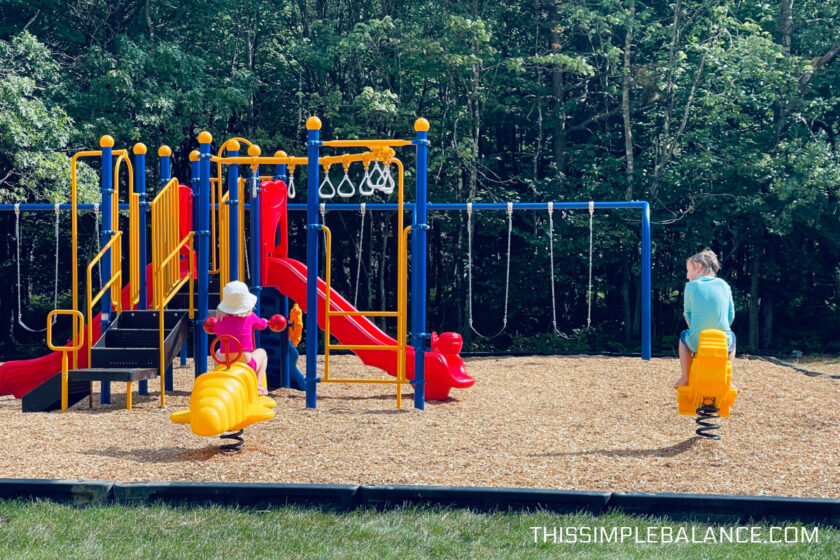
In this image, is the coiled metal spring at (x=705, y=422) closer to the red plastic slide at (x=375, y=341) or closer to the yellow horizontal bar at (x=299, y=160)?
the red plastic slide at (x=375, y=341)

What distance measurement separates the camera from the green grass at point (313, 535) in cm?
469

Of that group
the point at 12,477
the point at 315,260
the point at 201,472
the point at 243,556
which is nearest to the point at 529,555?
the point at 243,556

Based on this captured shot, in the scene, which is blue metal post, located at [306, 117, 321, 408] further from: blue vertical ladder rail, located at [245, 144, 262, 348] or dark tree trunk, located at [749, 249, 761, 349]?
A: dark tree trunk, located at [749, 249, 761, 349]

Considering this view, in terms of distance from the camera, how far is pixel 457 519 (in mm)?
5227

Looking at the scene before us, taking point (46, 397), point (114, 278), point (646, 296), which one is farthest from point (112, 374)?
point (646, 296)

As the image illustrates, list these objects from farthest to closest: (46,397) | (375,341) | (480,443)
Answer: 1. (375,341)
2. (46,397)
3. (480,443)

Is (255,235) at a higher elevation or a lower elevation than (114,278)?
higher

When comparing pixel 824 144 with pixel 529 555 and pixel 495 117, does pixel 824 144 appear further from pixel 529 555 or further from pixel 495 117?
pixel 529 555

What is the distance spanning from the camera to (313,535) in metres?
4.98

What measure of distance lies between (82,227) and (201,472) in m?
13.6

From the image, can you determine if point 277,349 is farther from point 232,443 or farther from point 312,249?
point 232,443

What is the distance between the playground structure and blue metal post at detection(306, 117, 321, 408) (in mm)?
11

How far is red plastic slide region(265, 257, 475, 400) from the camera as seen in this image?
31.3 feet

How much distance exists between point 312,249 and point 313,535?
4.12 m
